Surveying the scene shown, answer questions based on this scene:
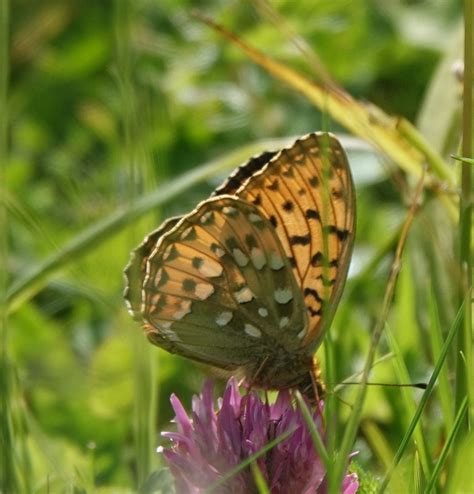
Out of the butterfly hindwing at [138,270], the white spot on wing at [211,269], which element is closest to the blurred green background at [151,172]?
the butterfly hindwing at [138,270]

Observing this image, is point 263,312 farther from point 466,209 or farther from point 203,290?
point 466,209

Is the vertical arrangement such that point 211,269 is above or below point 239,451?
above

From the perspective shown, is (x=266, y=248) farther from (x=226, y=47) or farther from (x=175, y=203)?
(x=226, y=47)

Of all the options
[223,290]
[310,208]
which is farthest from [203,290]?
[310,208]

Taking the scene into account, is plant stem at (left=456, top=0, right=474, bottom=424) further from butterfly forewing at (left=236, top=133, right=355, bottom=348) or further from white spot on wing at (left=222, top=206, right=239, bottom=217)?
white spot on wing at (left=222, top=206, right=239, bottom=217)

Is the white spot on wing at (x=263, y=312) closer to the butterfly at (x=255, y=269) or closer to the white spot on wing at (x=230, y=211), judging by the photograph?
the butterfly at (x=255, y=269)

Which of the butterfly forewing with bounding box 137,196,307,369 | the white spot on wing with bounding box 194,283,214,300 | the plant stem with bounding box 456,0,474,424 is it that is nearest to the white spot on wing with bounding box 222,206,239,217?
the butterfly forewing with bounding box 137,196,307,369

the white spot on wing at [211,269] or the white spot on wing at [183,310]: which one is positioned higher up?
the white spot on wing at [211,269]
